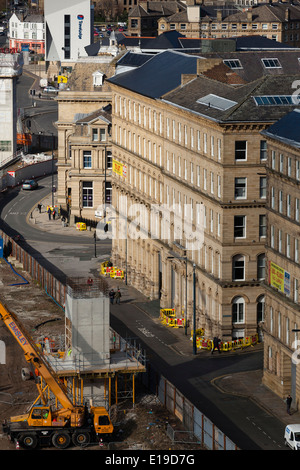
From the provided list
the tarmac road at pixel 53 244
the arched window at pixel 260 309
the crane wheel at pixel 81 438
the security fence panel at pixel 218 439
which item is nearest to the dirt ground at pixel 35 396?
the crane wheel at pixel 81 438

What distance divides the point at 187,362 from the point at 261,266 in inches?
412

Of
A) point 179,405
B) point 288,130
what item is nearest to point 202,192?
point 288,130

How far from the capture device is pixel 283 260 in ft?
350

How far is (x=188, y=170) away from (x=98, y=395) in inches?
1199

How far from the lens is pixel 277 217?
108m

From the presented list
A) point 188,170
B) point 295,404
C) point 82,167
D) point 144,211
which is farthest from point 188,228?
point 82,167

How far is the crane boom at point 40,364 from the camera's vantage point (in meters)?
99.2

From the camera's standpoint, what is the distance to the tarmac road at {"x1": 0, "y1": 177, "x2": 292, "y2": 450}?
3999 inches

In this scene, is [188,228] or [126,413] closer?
[126,413]

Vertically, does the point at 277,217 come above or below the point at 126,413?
above

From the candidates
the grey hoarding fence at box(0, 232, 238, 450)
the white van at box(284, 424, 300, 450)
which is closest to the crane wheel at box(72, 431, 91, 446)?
the grey hoarding fence at box(0, 232, 238, 450)

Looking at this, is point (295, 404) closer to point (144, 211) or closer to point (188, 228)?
point (188, 228)

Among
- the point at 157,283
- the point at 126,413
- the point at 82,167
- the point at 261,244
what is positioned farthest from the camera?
the point at 82,167

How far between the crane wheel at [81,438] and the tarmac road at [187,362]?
32.2 ft
